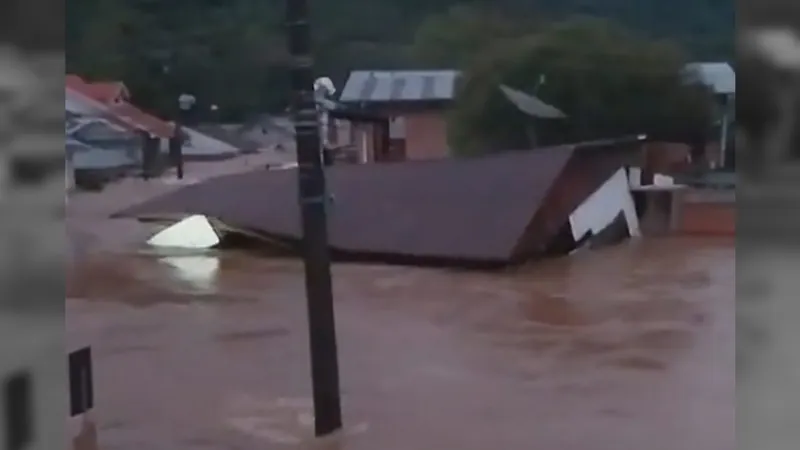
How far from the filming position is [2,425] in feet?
2.88

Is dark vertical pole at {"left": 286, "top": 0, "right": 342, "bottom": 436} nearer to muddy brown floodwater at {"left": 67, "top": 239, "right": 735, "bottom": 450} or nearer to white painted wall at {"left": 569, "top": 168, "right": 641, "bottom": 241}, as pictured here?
muddy brown floodwater at {"left": 67, "top": 239, "right": 735, "bottom": 450}

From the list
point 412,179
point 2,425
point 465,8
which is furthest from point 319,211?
point 2,425

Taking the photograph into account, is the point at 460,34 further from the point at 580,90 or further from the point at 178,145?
the point at 178,145

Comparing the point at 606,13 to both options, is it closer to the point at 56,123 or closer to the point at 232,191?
the point at 232,191

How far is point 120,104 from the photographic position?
900 millimetres

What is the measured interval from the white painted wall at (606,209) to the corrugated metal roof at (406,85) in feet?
0.46

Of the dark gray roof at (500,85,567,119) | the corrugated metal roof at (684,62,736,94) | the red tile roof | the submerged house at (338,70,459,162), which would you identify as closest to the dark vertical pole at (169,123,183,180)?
the red tile roof

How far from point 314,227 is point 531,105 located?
20cm

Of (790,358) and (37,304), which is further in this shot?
(37,304)

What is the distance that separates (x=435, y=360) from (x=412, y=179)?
146mm

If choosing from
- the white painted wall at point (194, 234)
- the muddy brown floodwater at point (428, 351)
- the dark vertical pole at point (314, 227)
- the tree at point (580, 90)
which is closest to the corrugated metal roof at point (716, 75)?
the tree at point (580, 90)

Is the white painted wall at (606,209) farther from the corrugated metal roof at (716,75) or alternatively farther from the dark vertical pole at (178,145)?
the dark vertical pole at (178,145)

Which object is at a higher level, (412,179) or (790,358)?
(412,179)

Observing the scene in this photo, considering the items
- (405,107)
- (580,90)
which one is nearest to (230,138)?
(405,107)
